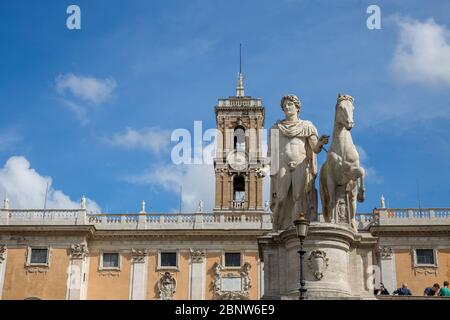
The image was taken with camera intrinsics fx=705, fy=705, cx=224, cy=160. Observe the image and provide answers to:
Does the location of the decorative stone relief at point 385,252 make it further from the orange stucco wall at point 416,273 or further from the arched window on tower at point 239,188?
the arched window on tower at point 239,188

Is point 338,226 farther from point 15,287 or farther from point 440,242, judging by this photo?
point 15,287

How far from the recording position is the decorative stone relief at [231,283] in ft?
143

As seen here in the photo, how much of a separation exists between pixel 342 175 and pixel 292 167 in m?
1.21

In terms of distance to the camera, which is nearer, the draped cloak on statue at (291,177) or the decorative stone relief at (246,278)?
the draped cloak on statue at (291,177)

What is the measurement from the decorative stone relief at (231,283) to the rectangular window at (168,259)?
2659mm

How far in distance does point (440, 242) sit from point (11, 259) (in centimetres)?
2693

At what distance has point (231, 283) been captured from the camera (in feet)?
144

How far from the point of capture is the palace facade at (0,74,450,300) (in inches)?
1713

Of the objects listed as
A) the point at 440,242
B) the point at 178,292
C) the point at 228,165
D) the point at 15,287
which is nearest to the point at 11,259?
the point at 15,287

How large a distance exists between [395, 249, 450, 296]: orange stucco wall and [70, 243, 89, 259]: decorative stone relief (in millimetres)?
19550

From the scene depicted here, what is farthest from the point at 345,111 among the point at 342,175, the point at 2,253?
the point at 2,253

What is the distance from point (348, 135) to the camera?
15.7 m

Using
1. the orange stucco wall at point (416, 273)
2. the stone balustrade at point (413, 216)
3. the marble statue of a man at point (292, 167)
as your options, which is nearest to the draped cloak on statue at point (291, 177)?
the marble statue of a man at point (292, 167)

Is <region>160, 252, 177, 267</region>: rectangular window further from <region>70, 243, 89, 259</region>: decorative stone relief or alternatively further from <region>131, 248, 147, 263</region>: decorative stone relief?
<region>70, 243, 89, 259</region>: decorative stone relief
